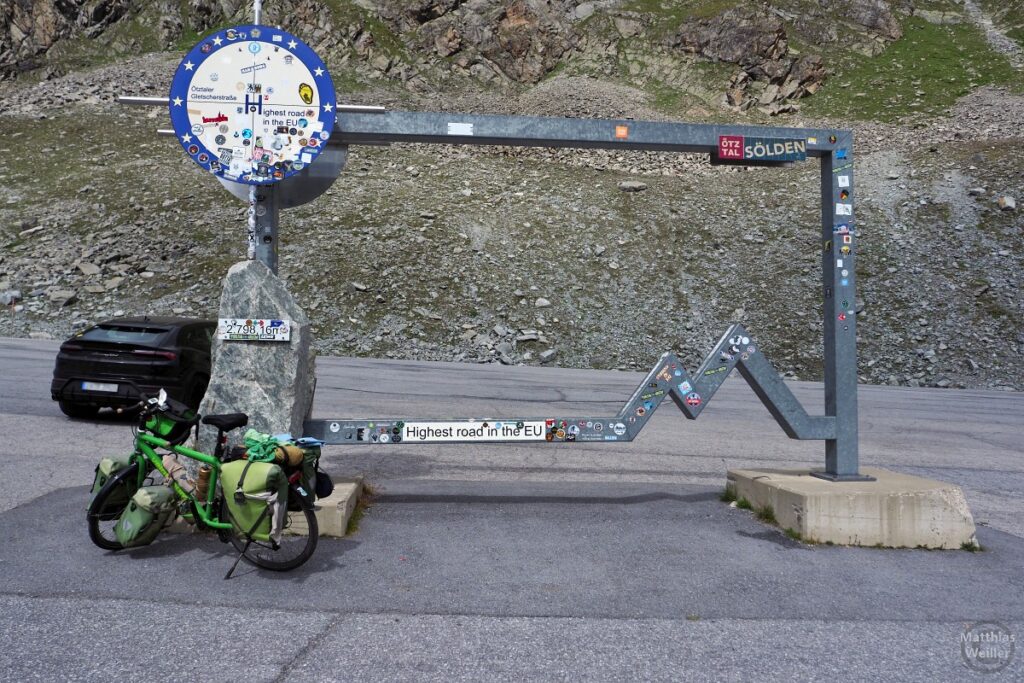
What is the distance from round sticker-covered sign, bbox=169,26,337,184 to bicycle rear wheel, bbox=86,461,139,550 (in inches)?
89.5

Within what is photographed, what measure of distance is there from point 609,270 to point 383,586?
26.5m

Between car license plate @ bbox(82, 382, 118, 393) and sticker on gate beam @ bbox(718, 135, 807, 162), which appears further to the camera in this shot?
car license plate @ bbox(82, 382, 118, 393)

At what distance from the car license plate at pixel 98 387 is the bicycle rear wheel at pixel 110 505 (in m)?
5.88

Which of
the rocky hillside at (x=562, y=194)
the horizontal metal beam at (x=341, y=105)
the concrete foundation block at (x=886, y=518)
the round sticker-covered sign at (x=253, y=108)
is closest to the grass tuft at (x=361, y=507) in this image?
the round sticker-covered sign at (x=253, y=108)

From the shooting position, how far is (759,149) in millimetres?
6148

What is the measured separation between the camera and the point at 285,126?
5.59 m

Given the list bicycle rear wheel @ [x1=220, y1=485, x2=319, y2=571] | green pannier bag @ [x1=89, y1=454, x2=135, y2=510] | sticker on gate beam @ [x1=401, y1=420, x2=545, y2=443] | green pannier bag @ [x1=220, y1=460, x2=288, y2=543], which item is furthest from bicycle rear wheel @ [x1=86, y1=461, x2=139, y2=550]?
sticker on gate beam @ [x1=401, y1=420, x2=545, y2=443]

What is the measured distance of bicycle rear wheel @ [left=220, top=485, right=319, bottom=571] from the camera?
4.71 metres

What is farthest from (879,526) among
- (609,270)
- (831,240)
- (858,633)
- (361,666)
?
(609,270)

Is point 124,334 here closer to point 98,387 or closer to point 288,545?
point 98,387

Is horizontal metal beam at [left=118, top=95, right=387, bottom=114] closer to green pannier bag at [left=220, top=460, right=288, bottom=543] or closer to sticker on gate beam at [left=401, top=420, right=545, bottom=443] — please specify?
sticker on gate beam at [left=401, top=420, right=545, bottom=443]

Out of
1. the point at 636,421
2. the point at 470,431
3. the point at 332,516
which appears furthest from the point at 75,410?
the point at 636,421

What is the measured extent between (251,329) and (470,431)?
Result: 1.81 metres

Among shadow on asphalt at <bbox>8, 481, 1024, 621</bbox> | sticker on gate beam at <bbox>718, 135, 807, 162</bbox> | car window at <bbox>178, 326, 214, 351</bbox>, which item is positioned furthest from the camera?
car window at <bbox>178, 326, 214, 351</bbox>
